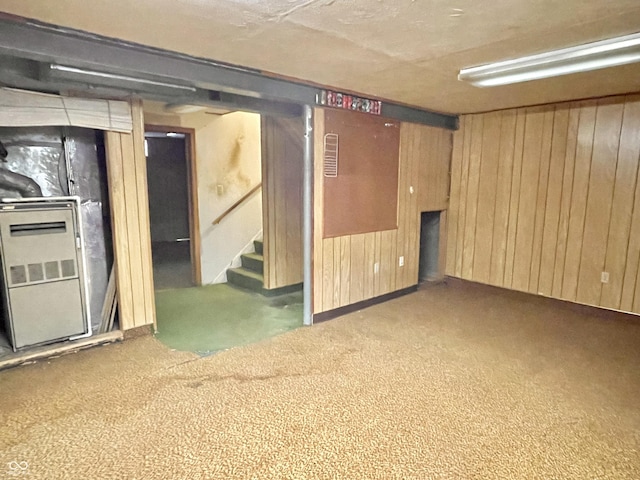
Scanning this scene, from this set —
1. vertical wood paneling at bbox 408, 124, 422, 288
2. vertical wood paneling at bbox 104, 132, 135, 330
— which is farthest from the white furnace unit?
vertical wood paneling at bbox 408, 124, 422, 288

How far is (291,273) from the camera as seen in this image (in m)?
5.00

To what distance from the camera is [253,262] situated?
531 cm

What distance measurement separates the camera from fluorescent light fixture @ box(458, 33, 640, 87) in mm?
2352

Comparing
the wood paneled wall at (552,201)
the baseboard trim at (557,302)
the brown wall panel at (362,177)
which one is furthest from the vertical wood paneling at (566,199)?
the brown wall panel at (362,177)

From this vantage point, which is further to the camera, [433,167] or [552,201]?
[433,167]

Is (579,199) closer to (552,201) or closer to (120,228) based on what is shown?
(552,201)

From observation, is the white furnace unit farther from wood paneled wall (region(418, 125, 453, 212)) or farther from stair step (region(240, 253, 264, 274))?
wood paneled wall (region(418, 125, 453, 212))

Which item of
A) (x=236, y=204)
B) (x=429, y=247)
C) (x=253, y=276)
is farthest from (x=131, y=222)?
(x=429, y=247)

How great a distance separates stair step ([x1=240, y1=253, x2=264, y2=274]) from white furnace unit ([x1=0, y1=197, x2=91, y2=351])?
2.27 meters

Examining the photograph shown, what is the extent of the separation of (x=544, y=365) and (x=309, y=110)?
9.25 ft

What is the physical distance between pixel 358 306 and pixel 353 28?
112 inches

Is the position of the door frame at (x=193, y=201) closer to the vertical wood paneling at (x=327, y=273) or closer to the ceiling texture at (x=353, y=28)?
the vertical wood paneling at (x=327, y=273)

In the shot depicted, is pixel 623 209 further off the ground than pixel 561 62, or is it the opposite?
pixel 561 62

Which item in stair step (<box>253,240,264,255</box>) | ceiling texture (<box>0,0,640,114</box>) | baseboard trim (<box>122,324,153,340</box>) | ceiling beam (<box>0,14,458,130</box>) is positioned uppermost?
ceiling texture (<box>0,0,640,114</box>)
